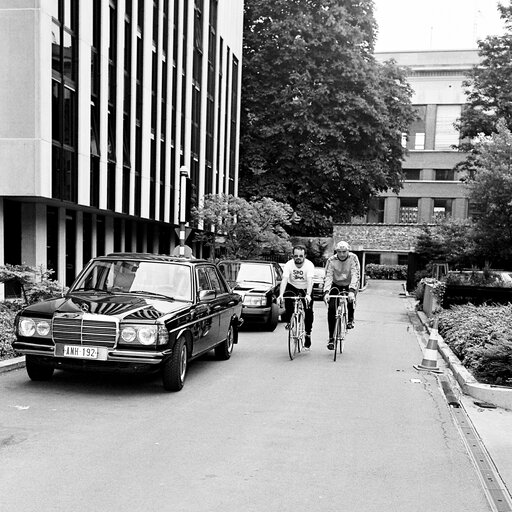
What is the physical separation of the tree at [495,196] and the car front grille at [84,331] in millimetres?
16280

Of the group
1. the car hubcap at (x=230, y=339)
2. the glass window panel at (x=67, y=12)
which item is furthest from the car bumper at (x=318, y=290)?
the car hubcap at (x=230, y=339)

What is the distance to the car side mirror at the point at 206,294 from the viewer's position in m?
8.41

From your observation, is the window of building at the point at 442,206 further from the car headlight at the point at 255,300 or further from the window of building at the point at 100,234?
the car headlight at the point at 255,300

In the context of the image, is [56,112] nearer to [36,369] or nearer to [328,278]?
[328,278]

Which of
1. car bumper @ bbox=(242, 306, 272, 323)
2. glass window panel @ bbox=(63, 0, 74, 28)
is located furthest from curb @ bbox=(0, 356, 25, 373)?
glass window panel @ bbox=(63, 0, 74, 28)

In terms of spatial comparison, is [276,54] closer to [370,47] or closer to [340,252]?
[370,47]

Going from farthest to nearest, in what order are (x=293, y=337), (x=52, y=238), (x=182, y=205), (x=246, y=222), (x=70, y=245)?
(x=246, y=222) → (x=70, y=245) → (x=182, y=205) → (x=52, y=238) → (x=293, y=337)

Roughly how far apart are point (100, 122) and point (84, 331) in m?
13.5

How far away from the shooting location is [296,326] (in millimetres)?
10164

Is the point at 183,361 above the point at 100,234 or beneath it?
beneath

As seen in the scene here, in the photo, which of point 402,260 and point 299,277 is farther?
point 402,260

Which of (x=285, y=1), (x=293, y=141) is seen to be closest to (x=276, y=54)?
(x=285, y=1)

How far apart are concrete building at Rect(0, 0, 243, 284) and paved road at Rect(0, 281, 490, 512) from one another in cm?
917

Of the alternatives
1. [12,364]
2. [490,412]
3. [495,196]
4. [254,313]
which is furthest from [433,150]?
[12,364]
